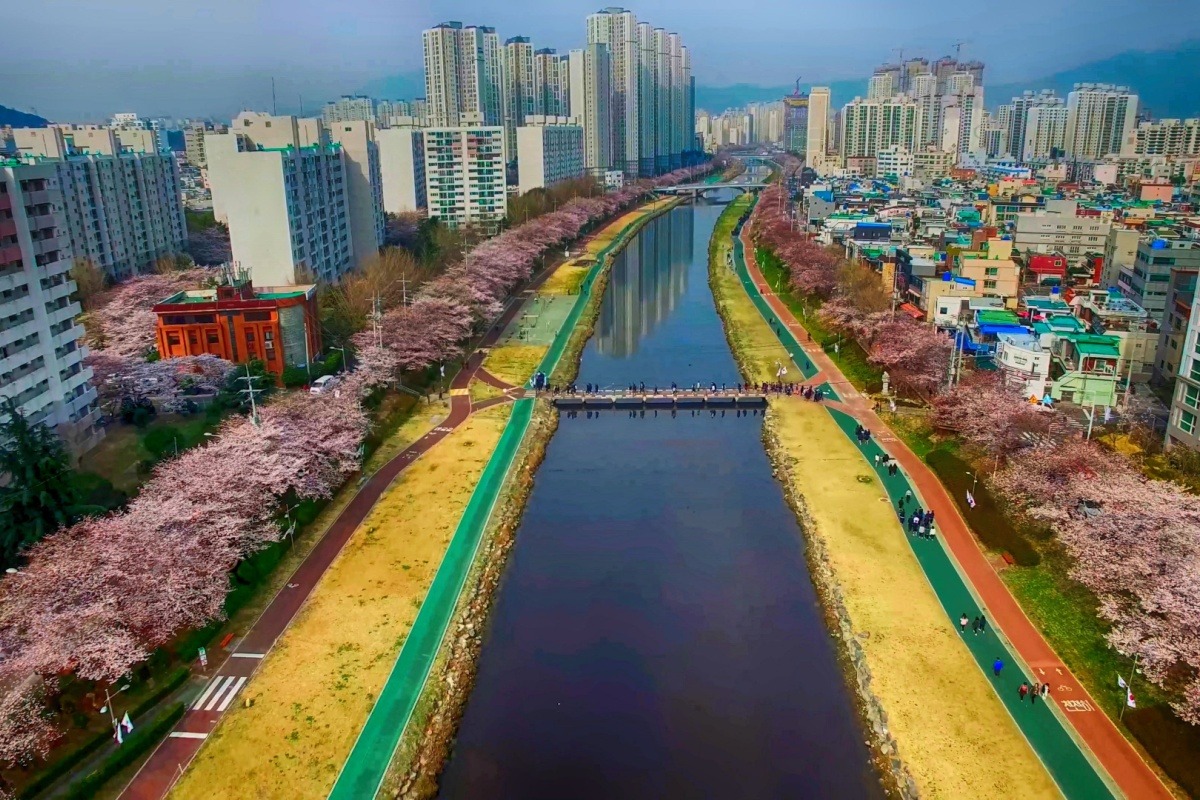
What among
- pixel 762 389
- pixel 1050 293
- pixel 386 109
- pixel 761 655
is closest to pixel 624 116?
pixel 386 109

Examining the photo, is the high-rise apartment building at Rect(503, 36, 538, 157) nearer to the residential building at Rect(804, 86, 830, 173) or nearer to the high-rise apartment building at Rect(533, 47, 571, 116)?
the high-rise apartment building at Rect(533, 47, 571, 116)

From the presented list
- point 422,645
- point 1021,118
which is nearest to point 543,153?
point 422,645

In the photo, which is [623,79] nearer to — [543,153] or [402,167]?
[543,153]

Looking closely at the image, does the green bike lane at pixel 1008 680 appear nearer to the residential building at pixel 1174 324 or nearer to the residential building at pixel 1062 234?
the residential building at pixel 1174 324

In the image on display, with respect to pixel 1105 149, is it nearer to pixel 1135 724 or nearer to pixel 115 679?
pixel 1135 724

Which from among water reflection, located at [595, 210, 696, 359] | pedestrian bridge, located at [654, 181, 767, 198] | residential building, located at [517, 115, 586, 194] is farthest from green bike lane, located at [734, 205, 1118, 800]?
pedestrian bridge, located at [654, 181, 767, 198]

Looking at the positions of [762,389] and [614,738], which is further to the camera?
[762,389]

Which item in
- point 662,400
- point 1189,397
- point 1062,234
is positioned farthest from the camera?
point 1062,234
